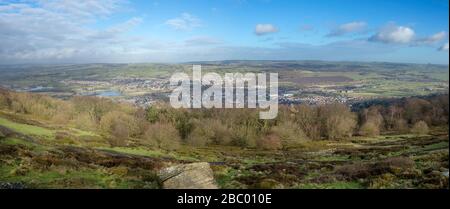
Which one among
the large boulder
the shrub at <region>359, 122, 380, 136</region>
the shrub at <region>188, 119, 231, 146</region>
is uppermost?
the large boulder

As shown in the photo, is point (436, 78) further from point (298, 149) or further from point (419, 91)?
point (298, 149)

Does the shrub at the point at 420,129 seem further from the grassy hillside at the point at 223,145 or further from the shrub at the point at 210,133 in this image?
the shrub at the point at 210,133

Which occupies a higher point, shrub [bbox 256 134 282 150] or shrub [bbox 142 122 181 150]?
shrub [bbox 142 122 181 150]

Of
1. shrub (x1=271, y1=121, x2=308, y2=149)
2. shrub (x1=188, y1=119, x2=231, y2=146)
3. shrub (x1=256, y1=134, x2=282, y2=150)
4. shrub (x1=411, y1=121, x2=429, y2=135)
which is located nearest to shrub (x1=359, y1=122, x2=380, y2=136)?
shrub (x1=411, y1=121, x2=429, y2=135)

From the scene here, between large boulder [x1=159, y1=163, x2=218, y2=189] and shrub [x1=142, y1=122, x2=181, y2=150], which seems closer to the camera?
large boulder [x1=159, y1=163, x2=218, y2=189]

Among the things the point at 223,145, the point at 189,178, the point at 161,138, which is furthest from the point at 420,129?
the point at 189,178

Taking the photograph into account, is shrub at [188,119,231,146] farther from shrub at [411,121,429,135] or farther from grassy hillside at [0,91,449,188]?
shrub at [411,121,429,135]

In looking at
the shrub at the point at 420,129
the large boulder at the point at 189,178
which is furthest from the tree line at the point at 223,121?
the large boulder at the point at 189,178

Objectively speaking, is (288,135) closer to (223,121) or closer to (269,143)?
(269,143)
